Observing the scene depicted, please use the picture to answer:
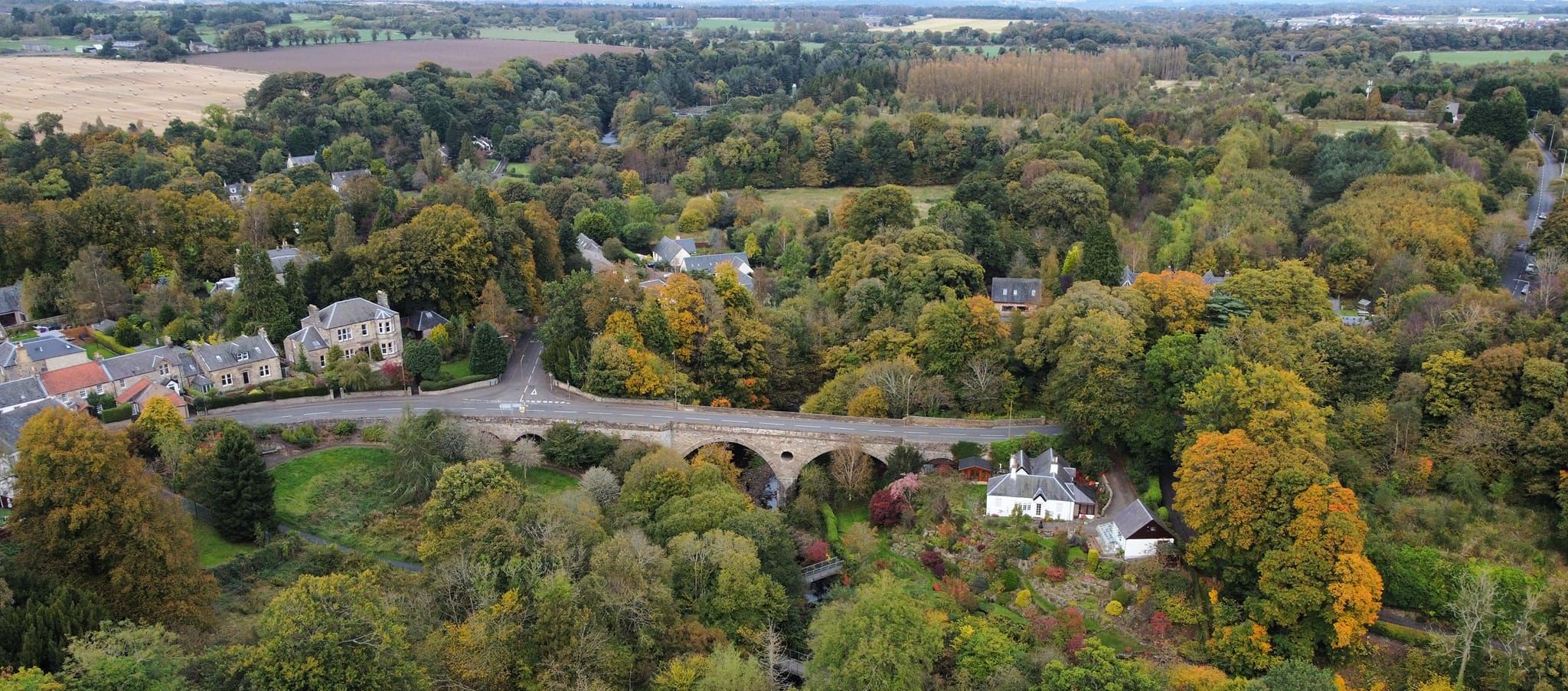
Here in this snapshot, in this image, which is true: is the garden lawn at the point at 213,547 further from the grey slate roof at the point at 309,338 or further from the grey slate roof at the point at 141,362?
the grey slate roof at the point at 309,338

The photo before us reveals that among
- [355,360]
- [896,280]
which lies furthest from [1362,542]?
[355,360]

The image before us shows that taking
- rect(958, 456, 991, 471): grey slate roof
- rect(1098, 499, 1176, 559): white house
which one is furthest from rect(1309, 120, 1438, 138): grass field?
rect(1098, 499, 1176, 559): white house

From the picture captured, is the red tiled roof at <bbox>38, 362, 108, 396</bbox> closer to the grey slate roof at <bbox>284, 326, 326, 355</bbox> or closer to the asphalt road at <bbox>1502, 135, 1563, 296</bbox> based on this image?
the grey slate roof at <bbox>284, 326, 326, 355</bbox>

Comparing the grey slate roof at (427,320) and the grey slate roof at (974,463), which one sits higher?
the grey slate roof at (427,320)

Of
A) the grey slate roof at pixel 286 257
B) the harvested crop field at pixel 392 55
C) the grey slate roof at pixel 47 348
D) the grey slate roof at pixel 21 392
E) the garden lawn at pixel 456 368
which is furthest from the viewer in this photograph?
the harvested crop field at pixel 392 55

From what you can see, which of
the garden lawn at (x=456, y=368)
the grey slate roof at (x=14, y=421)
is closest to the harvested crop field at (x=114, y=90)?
the garden lawn at (x=456, y=368)
